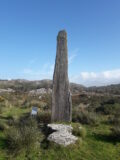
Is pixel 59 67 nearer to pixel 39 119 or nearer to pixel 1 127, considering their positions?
pixel 39 119

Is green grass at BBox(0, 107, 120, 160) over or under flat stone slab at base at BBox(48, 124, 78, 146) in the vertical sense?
under

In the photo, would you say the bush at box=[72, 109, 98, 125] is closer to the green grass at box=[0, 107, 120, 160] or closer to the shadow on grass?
the shadow on grass

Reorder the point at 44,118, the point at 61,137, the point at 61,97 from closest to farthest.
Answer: the point at 61,137
the point at 61,97
the point at 44,118

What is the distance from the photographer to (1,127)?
30.6ft

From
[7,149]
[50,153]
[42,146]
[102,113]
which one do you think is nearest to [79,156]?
[50,153]

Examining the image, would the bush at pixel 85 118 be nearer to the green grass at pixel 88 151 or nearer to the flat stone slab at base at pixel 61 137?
the green grass at pixel 88 151

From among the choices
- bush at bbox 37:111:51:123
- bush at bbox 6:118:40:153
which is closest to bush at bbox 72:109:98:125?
bush at bbox 37:111:51:123

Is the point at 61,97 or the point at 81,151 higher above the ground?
the point at 61,97

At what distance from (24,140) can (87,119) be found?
535 centimetres

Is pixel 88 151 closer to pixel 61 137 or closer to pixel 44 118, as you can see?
pixel 61 137

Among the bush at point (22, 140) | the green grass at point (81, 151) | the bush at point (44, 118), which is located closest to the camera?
the green grass at point (81, 151)

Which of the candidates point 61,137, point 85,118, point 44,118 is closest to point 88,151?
point 61,137

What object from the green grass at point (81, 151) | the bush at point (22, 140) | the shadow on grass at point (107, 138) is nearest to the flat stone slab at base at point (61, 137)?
the green grass at point (81, 151)

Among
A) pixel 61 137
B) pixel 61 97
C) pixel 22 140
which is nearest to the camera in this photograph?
pixel 22 140
